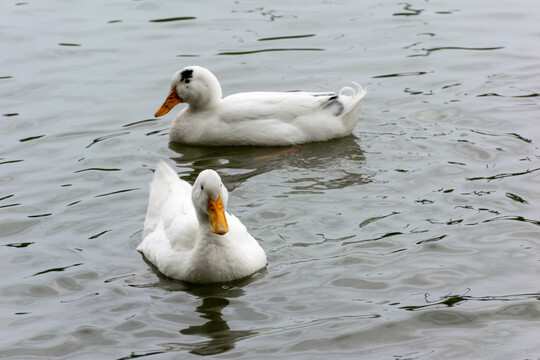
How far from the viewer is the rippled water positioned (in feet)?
21.9

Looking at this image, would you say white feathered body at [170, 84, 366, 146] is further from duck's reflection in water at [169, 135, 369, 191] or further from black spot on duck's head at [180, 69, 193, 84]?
black spot on duck's head at [180, 69, 193, 84]

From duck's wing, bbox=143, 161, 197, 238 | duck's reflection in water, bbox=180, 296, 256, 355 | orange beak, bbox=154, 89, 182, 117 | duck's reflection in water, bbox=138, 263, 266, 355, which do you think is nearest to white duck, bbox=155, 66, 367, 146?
orange beak, bbox=154, 89, 182, 117

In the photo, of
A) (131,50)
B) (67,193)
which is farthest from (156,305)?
(131,50)

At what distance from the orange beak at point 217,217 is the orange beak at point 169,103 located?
12.6 ft

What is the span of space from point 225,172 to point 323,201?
4.71 ft

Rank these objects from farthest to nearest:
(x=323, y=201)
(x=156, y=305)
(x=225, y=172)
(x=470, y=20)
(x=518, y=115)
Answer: (x=470, y=20), (x=518, y=115), (x=225, y=172), (x=323, y=201), (x=156, y=305)

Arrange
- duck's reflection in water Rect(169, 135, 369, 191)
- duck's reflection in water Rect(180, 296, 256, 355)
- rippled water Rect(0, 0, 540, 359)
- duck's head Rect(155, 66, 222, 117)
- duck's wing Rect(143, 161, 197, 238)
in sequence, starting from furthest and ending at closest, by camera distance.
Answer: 1. duck's head Rect(155, 66, 222, 117)
2. duck's reflection in water Rect(169, 135, 369, 191)
3. duck's wing Rect(143, 161, 197, 238)
4. rippled water Rect(0, 0, 540, 359)
5. duck's reflection in water Rect(180, 296, 256, 355)

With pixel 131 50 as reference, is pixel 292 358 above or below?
below

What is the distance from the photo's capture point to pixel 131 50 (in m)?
13.9

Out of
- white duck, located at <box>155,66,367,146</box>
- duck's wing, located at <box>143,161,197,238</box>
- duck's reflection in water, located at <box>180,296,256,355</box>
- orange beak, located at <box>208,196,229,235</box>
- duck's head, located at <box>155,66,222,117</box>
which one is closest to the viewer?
duck's reflection in water, located at <box>180,296,256,355</box>

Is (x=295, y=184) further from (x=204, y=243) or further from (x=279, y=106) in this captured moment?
(x=204, y=243)

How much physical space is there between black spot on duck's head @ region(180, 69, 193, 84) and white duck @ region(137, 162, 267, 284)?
3.12 meters

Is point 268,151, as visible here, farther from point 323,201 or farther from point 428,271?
point 428,271

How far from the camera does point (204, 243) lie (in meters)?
7.40
